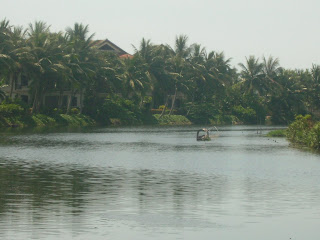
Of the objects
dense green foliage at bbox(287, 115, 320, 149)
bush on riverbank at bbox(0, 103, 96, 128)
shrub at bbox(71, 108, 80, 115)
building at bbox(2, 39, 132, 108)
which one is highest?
building at bbox(2, 39, 132, 108)

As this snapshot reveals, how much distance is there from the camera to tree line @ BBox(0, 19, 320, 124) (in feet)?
282

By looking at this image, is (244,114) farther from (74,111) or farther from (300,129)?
(300,129)

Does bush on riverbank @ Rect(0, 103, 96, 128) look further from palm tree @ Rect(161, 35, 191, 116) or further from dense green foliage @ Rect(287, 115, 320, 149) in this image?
dense green foliage @ Rect(287, 115, 320, 149)

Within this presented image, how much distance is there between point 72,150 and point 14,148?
409 cm

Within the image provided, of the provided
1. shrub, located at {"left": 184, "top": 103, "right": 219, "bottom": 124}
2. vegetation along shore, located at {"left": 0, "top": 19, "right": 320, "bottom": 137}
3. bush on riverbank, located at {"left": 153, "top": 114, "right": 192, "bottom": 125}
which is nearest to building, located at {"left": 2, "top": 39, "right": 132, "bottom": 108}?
vegetation along shore, located at {"left": 0, "top": 19, "right": 320, "bottom": 137}

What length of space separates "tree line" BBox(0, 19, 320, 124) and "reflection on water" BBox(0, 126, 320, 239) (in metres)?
46.7

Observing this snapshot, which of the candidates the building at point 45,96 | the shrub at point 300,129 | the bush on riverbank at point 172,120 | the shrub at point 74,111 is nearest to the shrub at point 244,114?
the bush on riverbank at point 172,120

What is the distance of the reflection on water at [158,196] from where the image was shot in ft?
52.2

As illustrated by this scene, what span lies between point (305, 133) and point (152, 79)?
2234 inches

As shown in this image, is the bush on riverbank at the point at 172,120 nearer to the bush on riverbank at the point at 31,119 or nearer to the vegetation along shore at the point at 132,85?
the vegetation along shore at the point at 132,85

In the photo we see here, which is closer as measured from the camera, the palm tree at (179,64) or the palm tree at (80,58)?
the palm tree at (80,58)

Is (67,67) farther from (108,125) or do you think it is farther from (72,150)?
(72,150)

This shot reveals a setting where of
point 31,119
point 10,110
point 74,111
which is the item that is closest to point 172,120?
point 74,111

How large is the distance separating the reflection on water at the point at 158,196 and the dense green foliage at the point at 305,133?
5.77 metres
